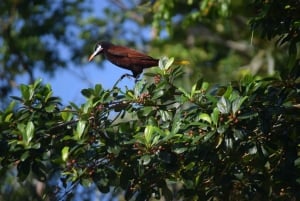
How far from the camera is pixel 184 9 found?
1170 cm

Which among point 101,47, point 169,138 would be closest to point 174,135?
point 169,138

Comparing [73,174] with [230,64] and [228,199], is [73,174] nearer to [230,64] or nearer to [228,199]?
[228,199]

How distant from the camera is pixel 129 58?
507 centimetres

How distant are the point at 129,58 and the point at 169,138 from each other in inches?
40.5

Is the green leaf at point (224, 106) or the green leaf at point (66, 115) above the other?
the green leaf at point (66, 115)

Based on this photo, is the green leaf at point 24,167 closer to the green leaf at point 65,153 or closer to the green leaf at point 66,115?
the green leaf at point 65,153

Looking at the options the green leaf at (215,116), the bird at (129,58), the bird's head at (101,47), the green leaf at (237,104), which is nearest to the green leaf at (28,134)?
the bird at (129,58)

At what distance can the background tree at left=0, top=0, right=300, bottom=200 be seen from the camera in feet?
13.7

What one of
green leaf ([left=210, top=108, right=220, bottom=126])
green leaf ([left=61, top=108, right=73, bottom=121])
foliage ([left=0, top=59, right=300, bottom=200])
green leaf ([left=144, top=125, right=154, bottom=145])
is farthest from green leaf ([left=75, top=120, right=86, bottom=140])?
green leaf ([left=210, top=108, right=220, bottom=126])

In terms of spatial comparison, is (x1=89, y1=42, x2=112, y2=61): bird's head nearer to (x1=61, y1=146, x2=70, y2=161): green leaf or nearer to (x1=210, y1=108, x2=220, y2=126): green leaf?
(x1=61, y1=146, x2=70, y2=161): green leaf

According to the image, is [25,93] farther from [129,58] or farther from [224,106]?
[224,106]

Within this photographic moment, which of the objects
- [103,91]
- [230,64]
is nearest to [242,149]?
[103,91]

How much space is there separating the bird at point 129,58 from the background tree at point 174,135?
0.21m

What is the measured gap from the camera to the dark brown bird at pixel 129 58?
4996 millimetres
